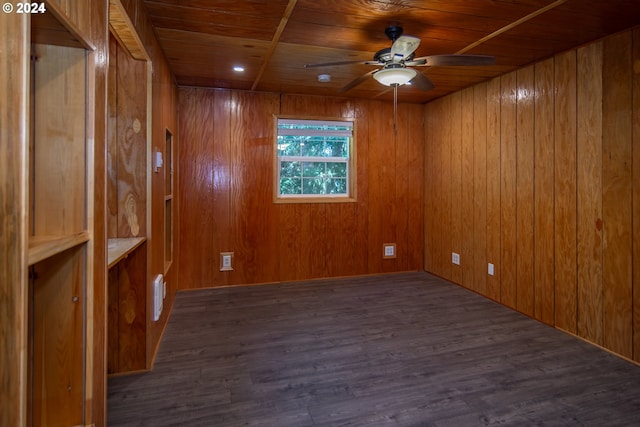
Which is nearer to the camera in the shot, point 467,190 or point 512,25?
point 512,25

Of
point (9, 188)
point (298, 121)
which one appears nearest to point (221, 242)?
point (298, 121)

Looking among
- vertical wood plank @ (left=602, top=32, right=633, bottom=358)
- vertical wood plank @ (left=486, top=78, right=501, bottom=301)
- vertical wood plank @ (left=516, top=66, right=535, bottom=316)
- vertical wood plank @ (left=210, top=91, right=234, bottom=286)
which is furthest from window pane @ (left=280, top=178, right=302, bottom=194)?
vertical wood plank @ (left=602, top=32, right=633, bottom=358)

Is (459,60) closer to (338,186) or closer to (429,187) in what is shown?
(338,186)

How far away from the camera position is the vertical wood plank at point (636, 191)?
7.71 ft

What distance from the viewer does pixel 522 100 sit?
3254 mm

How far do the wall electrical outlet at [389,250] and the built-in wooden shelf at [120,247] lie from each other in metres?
3.19

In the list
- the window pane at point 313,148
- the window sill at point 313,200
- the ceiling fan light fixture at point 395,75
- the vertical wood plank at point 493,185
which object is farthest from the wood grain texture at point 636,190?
the window pane at point 313,148

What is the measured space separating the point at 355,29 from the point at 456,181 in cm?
243

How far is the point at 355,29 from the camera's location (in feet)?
8.04

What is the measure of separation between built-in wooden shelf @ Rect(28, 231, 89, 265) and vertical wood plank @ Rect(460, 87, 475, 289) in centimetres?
379

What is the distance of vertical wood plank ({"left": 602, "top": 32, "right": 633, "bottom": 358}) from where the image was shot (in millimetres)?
2412

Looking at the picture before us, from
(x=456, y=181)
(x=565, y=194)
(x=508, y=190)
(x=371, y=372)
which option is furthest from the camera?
(x=456, y=181)

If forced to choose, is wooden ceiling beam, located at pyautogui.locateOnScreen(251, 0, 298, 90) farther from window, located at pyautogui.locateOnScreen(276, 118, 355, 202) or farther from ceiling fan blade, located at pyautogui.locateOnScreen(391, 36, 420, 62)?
window, located at pyautogui.locateOnScreen(276, 118, 355, 202)

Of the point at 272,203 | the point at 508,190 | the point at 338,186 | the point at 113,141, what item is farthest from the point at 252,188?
the point at 508,190
